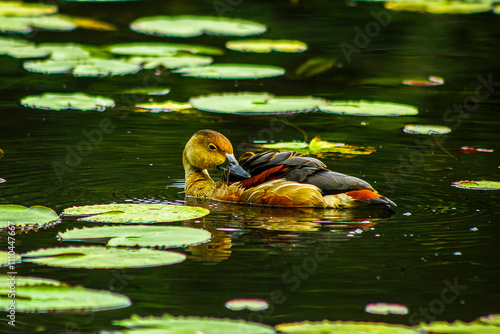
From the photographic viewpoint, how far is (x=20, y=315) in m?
4.80

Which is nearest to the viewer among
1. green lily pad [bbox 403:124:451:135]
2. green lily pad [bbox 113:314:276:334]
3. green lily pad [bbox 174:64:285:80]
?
green lily pad [bbox 113:314:276:334]

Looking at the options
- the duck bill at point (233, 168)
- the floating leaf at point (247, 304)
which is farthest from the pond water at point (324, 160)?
the duck bill at point (233, 168)

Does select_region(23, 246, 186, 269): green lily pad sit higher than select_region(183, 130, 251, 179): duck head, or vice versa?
select_region(183, 130, 251, 179): duck head

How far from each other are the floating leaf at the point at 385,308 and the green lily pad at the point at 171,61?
7.77 m

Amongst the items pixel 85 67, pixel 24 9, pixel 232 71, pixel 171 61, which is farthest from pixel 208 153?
pixel 24 9

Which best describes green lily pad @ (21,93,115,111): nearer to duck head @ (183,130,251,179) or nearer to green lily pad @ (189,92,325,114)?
green lily pad @ (189,92,325,114)

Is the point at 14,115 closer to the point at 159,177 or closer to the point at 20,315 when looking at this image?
the point at 159,177

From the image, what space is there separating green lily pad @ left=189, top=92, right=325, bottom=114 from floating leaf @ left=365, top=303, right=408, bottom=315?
5255 millimetres

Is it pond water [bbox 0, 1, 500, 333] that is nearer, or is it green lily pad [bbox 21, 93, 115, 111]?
pond water [bbox 0, 1, 500, 333]

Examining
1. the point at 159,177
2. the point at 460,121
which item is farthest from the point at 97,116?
the point at 460,121

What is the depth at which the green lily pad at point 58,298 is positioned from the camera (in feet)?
14.9

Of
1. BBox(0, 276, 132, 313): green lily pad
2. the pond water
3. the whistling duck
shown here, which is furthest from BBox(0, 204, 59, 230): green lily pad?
the whistling duck

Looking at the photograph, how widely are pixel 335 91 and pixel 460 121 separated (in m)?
2.05

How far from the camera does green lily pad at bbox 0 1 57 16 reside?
1557 cm
